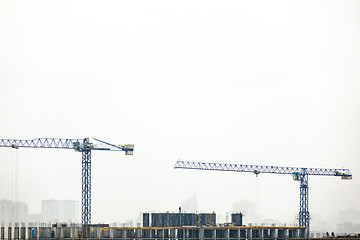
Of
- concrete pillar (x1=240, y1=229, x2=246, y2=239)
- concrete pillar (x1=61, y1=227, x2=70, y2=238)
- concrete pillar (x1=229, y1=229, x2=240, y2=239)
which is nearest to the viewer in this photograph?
concrete pillar (x1=61, y1=227, x2=70, y2=238)

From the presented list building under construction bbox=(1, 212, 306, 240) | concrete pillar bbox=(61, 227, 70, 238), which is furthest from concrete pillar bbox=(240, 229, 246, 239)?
concrete pillar bbox=(61, 227, 70, 238)

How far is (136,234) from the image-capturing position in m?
186

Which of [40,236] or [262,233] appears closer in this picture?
[40,236]

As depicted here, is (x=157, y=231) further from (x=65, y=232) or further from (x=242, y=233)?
(x=65, y=232)

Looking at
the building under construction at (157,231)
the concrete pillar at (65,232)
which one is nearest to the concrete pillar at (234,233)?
the building under construction at (157,231)

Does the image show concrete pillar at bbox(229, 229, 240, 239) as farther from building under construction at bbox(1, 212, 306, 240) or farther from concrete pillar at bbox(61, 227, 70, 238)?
concrete pillar at bbox(61, 227, 70, 238)

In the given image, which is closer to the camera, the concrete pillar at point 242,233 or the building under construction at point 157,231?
the building under construction at point 157,231

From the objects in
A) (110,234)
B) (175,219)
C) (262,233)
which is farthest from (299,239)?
(110,234)

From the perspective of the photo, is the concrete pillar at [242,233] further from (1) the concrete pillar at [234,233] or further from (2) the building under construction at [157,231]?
(1) the concrete pillar at [234,233]

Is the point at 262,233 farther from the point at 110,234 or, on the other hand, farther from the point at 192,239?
the point at 110,234

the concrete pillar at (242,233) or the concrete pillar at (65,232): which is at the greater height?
the concrete pillar at (65,232)

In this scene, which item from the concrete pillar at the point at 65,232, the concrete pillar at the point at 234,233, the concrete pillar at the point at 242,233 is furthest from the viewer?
the concrete pillar at the point at 242,233

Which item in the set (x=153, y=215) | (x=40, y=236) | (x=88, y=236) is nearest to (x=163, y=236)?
(x=153, y=215)

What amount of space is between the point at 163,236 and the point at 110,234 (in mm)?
16231
